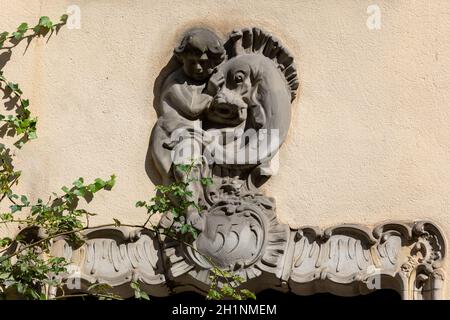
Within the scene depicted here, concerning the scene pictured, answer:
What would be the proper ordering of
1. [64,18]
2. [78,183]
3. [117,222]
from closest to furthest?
1. [117,222]
2. [78,183]
3. [64,18]

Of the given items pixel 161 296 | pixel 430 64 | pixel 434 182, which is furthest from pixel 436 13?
pixel 161 296

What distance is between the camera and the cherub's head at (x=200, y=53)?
1042 centimetres

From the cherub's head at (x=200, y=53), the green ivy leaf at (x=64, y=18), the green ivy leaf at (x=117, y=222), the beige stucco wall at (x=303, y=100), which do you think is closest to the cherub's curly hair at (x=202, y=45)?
the cherub's head at (x=200, y=53)

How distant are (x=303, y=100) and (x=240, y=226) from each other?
0.89 metres

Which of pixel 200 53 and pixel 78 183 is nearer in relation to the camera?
pixel 78 183

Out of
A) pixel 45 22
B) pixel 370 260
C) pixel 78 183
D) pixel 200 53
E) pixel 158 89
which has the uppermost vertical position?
pixel 45 22

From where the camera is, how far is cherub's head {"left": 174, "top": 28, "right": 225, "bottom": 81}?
1042 centimetres

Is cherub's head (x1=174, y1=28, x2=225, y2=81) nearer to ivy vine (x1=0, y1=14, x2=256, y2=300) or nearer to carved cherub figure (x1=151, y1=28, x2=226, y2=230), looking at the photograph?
carved cherub figure (x1=151, y1=28, x2=226, y2=230)

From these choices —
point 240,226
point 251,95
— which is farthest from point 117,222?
point 251,95

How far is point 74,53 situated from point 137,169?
2.68 feet

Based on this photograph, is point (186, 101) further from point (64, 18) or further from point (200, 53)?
point (64, 18)

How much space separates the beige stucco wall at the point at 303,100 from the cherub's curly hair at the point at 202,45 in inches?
5.4

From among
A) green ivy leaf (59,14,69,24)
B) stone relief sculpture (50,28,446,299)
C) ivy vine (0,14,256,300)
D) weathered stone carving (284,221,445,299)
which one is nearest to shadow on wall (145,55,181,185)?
stone relief sculpture (50,28,446,299)

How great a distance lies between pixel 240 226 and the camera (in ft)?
33.4
